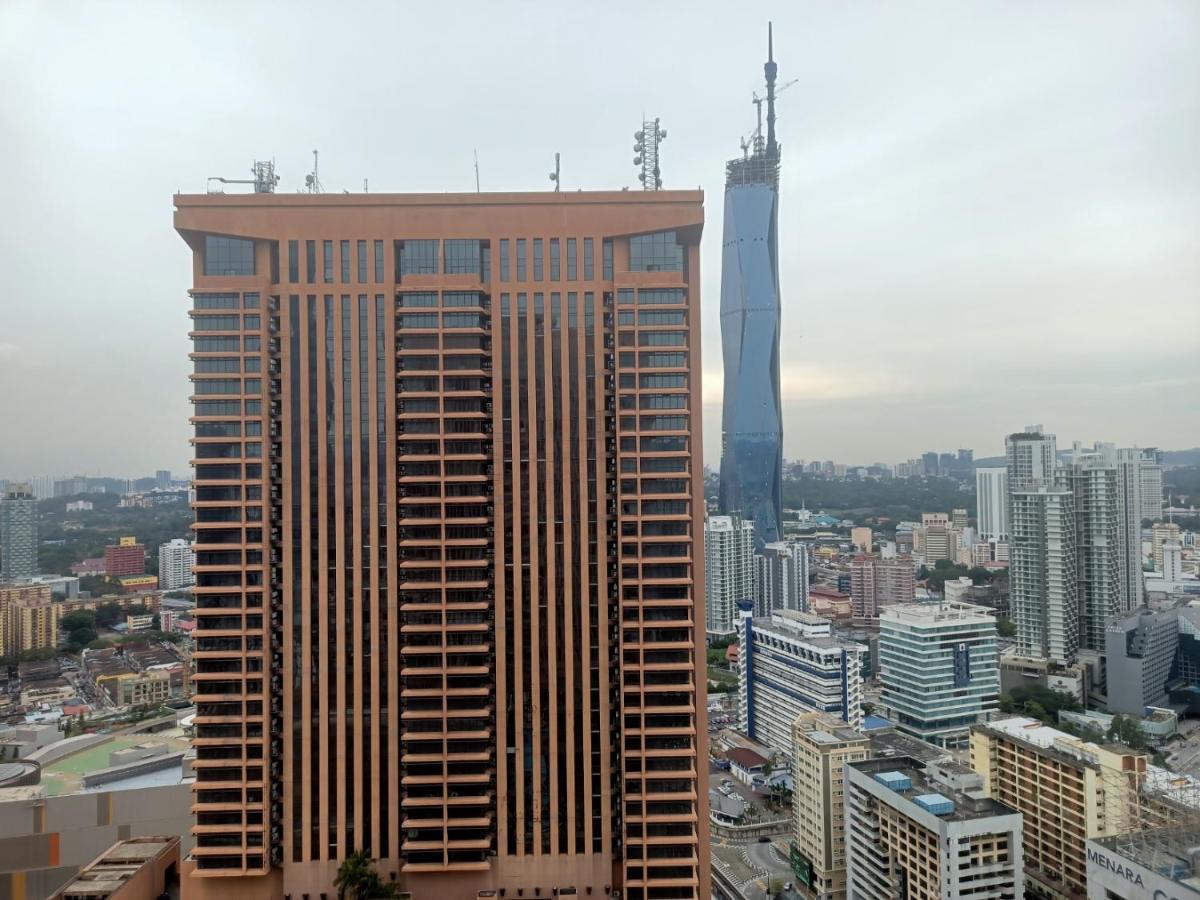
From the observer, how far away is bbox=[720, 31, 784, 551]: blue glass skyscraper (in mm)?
47719

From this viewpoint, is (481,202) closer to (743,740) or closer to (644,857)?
(644,857)

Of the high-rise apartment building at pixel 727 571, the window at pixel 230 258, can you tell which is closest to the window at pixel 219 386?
the window at pixel 230 258

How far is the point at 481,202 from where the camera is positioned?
38.0ft

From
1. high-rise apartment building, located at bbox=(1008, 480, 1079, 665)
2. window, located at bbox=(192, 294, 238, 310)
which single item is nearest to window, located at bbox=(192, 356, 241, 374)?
window, located at bbox=(192, 294, 238, 310)

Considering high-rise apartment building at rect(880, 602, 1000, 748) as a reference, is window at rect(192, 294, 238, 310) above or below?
above

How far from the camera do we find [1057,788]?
1595cm

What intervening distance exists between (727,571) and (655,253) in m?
32.0

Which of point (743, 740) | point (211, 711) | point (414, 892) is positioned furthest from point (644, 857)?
point (743, 740)

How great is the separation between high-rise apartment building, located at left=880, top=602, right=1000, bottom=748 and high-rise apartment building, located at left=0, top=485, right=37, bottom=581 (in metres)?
34.9

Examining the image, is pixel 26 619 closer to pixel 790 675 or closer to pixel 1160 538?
pixel 790 675

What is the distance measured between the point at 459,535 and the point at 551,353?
2.87m

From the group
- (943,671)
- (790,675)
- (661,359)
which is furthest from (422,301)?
(943,671)

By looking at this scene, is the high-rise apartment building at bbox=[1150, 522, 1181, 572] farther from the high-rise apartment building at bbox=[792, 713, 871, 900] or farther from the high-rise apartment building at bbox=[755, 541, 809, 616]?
the high-rise apartment building at bbox=[755, 541, 809, 616]

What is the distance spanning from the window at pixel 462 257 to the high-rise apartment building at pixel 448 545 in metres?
0.03
